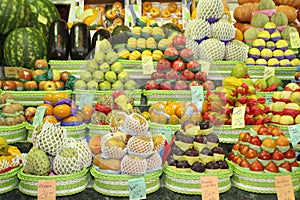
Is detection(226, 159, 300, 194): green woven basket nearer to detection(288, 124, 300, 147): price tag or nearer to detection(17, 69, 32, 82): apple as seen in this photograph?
detection(288, 124, 300, 147): price tag

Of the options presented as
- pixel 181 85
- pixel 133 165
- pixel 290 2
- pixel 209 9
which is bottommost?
pixel 133 165

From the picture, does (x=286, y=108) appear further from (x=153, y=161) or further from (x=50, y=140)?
(x=50, y=140)

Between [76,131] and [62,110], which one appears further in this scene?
[62,110]

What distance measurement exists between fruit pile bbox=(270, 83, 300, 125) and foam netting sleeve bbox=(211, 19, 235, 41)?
2.52 feet

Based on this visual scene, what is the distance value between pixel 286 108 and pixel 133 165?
1.16 meters

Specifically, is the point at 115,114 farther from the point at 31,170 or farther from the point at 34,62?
the point at 34,62

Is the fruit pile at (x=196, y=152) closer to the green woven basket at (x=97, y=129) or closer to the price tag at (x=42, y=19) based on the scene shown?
the green woven basket at (x=97, y=129)

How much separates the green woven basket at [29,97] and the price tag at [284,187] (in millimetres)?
1610

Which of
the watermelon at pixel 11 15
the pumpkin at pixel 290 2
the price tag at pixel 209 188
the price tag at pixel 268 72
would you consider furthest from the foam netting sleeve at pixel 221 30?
the watermelon at pixel 11 15

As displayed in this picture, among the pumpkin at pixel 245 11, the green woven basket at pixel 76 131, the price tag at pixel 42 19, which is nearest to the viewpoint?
the green woven basket at pixel 76 131

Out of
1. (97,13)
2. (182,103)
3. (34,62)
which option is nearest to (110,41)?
(182,103)

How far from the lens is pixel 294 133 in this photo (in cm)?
215

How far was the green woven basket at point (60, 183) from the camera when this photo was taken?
1.76 m

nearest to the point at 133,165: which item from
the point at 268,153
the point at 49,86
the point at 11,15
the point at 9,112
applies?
the point at 268,153
